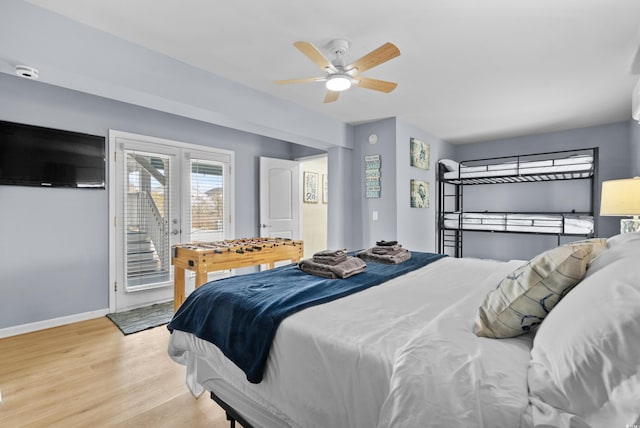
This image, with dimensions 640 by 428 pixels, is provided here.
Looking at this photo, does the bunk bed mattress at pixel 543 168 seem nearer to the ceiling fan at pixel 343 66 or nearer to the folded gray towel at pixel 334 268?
the ceiling fan at pixel 343 66

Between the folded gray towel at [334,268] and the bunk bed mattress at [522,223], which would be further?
the bunk bed mattress at [522,223]

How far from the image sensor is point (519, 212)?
4.61 metres

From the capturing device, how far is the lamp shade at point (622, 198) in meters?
2.65

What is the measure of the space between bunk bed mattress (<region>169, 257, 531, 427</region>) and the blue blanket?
0.06 meters

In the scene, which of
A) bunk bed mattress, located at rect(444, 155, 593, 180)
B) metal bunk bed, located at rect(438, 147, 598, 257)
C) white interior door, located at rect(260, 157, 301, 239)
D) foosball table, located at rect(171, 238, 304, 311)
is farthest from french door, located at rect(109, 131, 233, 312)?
bunk bed mattress, located at rect(444, 155, 593, 180)

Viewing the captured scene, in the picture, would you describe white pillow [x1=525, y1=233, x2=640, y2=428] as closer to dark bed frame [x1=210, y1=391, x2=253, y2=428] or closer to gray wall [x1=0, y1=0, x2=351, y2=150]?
→ dark bed frame [x1=210, y1=391, x2=253, y2=428]

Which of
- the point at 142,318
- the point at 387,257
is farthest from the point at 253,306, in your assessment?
the point at 142,318

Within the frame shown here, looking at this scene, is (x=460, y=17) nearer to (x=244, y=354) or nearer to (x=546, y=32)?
(x=546, y=32)

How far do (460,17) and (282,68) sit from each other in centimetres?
142

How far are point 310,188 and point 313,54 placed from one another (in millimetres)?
4017

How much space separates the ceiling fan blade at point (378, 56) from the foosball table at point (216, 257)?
6.50ft

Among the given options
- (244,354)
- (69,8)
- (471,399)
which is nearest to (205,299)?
(244,354)

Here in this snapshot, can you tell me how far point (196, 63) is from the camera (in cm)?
265

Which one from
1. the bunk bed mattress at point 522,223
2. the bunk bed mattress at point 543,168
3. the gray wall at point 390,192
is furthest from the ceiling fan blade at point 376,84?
the bunk bed mattress at point 522,223
